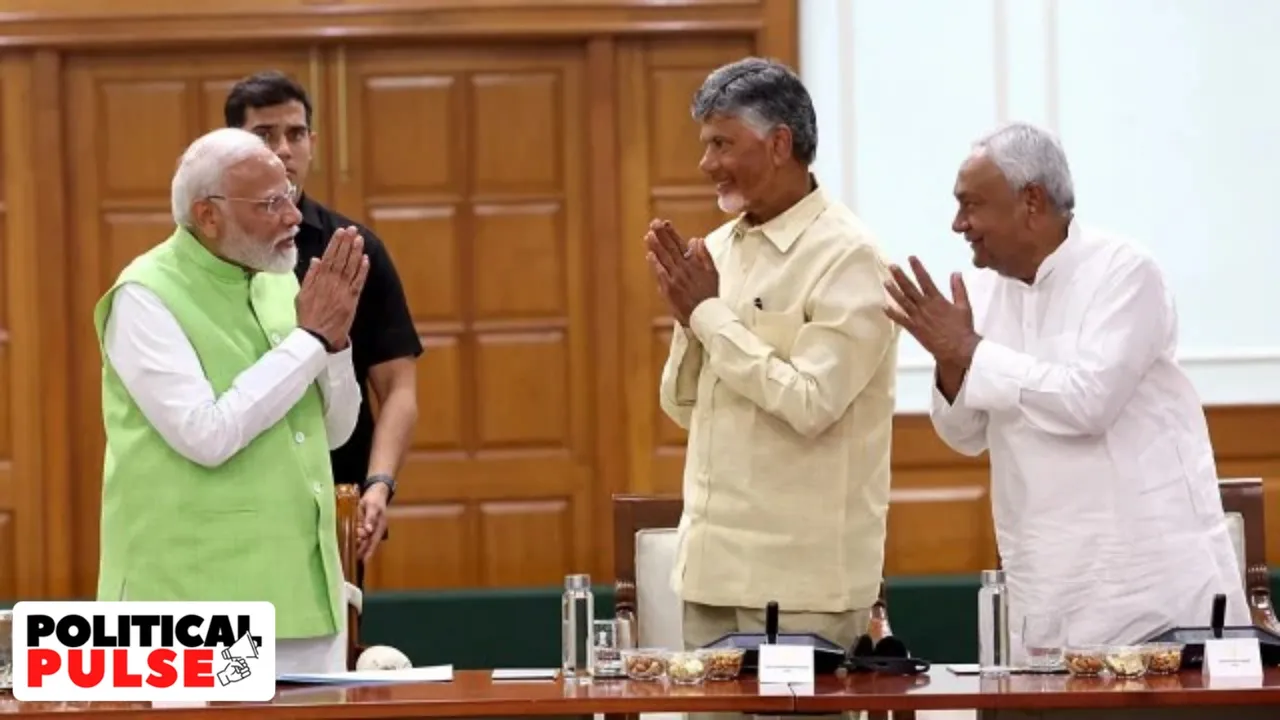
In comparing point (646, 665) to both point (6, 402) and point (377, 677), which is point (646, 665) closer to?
point (377, 677)

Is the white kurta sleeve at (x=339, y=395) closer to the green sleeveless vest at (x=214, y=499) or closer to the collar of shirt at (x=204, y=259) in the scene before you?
the green sleeveless vest at (x=214, y=499)

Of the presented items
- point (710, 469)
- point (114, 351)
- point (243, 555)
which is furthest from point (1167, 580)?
point (114, 351)

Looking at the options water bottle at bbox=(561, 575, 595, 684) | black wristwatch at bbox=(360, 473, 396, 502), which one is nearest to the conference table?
water bottle at bbox=(561, 575, 595, 684)

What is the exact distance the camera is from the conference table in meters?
2.86

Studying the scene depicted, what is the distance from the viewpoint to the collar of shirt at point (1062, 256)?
344cm

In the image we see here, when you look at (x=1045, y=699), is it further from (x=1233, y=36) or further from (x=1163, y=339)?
(x=1233, y=36)

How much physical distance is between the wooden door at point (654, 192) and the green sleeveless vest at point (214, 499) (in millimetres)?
3081

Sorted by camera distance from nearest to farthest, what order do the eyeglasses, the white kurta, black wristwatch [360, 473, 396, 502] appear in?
the white kurta → the eyeglasses → black wristwatch [360, 473, 396, 502]

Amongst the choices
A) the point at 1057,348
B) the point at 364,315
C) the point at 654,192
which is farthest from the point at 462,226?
the point at 1057,348

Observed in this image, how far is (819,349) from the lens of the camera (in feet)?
11.0

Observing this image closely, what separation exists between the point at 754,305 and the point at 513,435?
123 inches

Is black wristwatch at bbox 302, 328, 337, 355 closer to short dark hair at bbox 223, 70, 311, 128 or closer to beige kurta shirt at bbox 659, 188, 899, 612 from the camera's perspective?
beige kurta shirt at bbox 659, 188, 899, 612

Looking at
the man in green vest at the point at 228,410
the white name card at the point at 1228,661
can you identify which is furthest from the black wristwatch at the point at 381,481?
the white name card at the point at 1228,661

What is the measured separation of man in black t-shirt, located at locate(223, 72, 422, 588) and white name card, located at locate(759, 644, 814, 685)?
134cm
